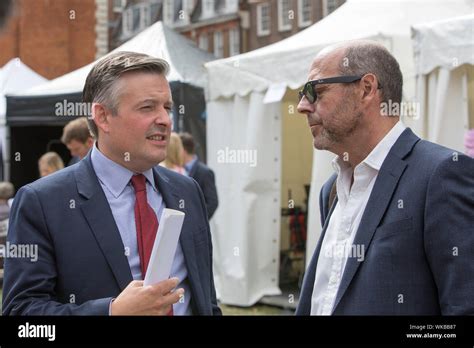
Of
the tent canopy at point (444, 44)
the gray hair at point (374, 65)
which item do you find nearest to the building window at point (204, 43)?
the tent canopy at point (444, 44)

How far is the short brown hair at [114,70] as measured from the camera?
1312mm

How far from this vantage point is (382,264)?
124 cm

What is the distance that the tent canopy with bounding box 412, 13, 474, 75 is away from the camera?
352 centimetres

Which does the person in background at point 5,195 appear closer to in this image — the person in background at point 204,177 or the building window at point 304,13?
the person in background at point 204,177

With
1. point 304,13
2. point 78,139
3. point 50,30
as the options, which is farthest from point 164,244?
point 304,13

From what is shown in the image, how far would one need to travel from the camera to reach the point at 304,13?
5.46 m

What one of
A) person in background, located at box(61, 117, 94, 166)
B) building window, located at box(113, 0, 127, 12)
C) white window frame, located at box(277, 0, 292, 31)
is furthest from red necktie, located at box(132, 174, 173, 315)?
white window frame, located at box(277, 0, 292, 31)

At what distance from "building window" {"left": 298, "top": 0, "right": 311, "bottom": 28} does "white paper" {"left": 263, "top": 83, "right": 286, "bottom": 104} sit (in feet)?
2.36

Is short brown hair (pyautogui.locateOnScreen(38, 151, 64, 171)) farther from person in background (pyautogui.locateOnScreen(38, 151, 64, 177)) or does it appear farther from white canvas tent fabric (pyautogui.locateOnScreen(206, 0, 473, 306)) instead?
white canvas tent fabric (pyautogui.locateOnScreen(206, 0, 473, 306))

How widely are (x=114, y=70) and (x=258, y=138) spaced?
375cm

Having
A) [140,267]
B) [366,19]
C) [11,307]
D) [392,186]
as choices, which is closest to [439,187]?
[392,186]

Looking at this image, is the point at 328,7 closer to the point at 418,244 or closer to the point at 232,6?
the point at 418,244
